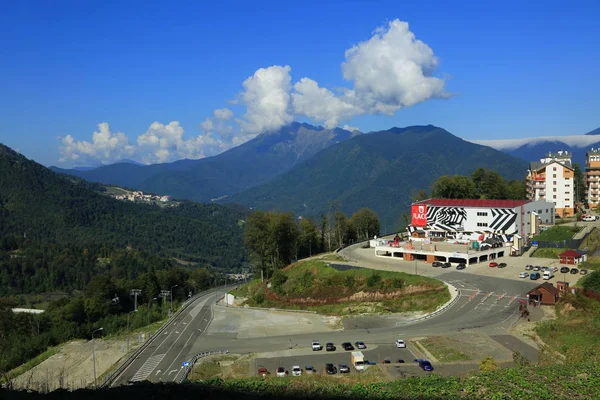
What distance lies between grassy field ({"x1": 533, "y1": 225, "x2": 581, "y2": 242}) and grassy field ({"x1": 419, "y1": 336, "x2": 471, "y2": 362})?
130 feet

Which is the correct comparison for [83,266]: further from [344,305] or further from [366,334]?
[366,334]

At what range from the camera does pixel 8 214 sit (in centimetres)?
19125

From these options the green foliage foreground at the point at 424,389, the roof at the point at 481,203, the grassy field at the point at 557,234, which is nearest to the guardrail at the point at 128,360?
the green foliage foreground at the point at 424,389

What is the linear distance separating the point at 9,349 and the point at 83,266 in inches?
3280

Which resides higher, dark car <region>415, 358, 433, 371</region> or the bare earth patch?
dark car <region>415, 358, 433, 371</region>

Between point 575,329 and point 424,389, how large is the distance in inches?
790

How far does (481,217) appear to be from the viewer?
76.4 m

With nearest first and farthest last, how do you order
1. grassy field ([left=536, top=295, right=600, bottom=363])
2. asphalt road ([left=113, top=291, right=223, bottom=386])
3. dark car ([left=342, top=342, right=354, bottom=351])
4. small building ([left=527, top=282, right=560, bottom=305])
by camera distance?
grassy field ([left=536, top=295, right=600, bottom=363]), asphalt road ([left=113, top=291, right=223, bottom=386]), dark car ([left=342, top=342, right=354, bottom=351]), small building ([left=527, top=282, right=560, bottom=305])

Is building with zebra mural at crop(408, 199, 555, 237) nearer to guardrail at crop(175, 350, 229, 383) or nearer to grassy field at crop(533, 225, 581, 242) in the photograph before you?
grassy field at crop(533, 225, 581, 242)

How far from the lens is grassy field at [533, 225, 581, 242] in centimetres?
7031

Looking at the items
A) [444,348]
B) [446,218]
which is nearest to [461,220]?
[446,218]

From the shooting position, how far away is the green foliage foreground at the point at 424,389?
818 inches

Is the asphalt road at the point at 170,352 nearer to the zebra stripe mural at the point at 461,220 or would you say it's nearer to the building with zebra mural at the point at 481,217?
the building with zebra mural at the point at 481,217

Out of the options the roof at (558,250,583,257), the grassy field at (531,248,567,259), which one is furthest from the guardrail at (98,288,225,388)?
the grassy field at (531,248,567,259)
